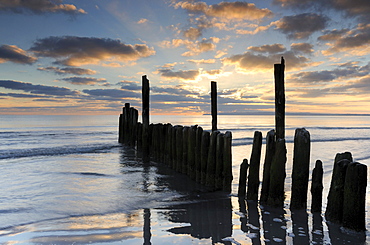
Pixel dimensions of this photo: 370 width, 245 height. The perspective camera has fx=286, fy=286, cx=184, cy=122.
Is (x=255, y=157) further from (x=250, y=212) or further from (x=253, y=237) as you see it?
(x=253, y=237)

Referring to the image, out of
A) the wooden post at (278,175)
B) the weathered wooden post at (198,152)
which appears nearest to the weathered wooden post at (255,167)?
the wooden post at (278,175)

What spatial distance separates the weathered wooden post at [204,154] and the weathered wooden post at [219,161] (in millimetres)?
626

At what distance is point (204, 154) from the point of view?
8195 mm

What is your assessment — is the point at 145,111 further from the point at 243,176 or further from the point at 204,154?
the point at 243,176

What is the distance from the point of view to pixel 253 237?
4543 mm

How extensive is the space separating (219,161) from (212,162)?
36 centimetres

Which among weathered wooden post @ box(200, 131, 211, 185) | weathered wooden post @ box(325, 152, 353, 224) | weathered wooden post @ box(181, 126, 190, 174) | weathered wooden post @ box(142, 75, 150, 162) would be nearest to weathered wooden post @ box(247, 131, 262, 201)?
weathered wooden post @ box(325, 152, 353, 224)

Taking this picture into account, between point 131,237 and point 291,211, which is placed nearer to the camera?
point 131,237

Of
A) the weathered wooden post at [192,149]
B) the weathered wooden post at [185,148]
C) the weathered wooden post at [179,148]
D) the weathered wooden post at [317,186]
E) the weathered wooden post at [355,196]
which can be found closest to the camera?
the weathered wooden post at [355,196]

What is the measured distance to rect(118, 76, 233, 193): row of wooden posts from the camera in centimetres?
739

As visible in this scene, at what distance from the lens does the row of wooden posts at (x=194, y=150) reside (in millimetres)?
7395

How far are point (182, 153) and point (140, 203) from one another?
11.8 ft

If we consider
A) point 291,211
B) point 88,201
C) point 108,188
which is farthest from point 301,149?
point 108,188

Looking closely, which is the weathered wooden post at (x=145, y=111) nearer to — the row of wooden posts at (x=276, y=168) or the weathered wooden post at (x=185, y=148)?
the row of wooden posts at (x=276, y=168)
